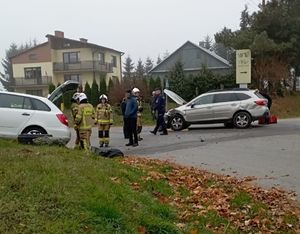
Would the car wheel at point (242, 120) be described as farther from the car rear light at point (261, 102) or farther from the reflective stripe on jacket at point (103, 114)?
the reflective stripe on jacket at point (103, 114)

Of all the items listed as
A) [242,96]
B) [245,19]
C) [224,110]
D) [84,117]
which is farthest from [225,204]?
[245,19]

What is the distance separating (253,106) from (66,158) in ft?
43.5

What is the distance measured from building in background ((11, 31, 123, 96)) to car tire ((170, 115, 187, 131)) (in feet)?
152

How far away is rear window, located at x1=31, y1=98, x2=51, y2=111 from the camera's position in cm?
1294

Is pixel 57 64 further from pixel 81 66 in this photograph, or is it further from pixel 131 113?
pixel 131 113

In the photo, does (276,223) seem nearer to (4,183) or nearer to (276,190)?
(276,190)

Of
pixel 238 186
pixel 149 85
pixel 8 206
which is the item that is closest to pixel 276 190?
pixel 238 186

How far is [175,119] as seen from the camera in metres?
21.2

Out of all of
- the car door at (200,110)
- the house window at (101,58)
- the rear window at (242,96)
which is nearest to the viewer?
the rear window at (242,96)

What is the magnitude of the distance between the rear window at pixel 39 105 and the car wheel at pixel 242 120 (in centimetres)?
974

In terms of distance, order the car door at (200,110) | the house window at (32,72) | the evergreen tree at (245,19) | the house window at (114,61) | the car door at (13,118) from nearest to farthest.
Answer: the car door at (13,118), the car door at (200,110), the evergreen tree at (245,19), the house window at (32,72), the house window at (114,61)

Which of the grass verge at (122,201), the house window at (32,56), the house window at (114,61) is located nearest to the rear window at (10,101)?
the grass verge at (122,201)

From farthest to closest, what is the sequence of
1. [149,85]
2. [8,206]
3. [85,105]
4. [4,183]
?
[149,85], [85,105], [4,183], [8,206]

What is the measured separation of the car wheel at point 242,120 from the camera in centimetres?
2010
